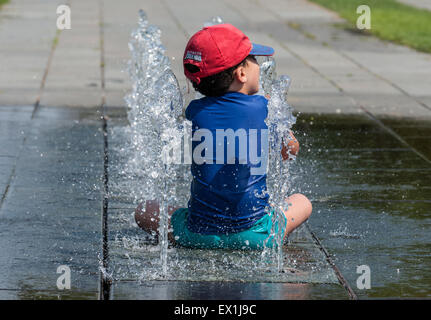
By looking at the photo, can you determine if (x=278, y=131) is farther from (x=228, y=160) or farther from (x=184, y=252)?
(x=184, y=252)

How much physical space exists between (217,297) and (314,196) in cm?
201

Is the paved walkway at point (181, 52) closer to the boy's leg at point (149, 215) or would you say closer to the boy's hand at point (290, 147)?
the boy's leg at point (149, 215)

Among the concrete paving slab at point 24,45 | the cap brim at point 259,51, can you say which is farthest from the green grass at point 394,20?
the cap brim at point 259,51

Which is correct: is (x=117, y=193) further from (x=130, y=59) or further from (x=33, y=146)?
(x=130, y=59)

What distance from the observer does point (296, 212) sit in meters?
4.81

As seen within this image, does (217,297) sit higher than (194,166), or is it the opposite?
(194,166)

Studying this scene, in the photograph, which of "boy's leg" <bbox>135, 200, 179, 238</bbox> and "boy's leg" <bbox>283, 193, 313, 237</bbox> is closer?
"boy's leg" <bbox>283, 193, 313, 237</bbox>

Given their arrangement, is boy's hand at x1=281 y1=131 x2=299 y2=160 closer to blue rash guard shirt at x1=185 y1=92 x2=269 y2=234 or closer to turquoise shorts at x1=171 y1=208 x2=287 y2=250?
blue rash guard shirt at x1=185 y1=92 x2=269 y2=234

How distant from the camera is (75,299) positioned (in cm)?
399

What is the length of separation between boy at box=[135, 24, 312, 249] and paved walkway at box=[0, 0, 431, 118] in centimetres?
426

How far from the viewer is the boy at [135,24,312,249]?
4.48 meters

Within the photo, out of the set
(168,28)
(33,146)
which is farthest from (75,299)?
(168,28)

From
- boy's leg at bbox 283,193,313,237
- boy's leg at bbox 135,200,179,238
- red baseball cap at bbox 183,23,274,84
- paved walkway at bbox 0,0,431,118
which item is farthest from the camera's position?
paved walkway at bbox 0,0,431,118

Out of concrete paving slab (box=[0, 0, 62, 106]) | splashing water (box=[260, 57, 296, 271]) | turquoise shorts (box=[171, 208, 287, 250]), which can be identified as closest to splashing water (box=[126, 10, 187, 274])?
turquoise shorts (box=[171, 208, 287, 250])
